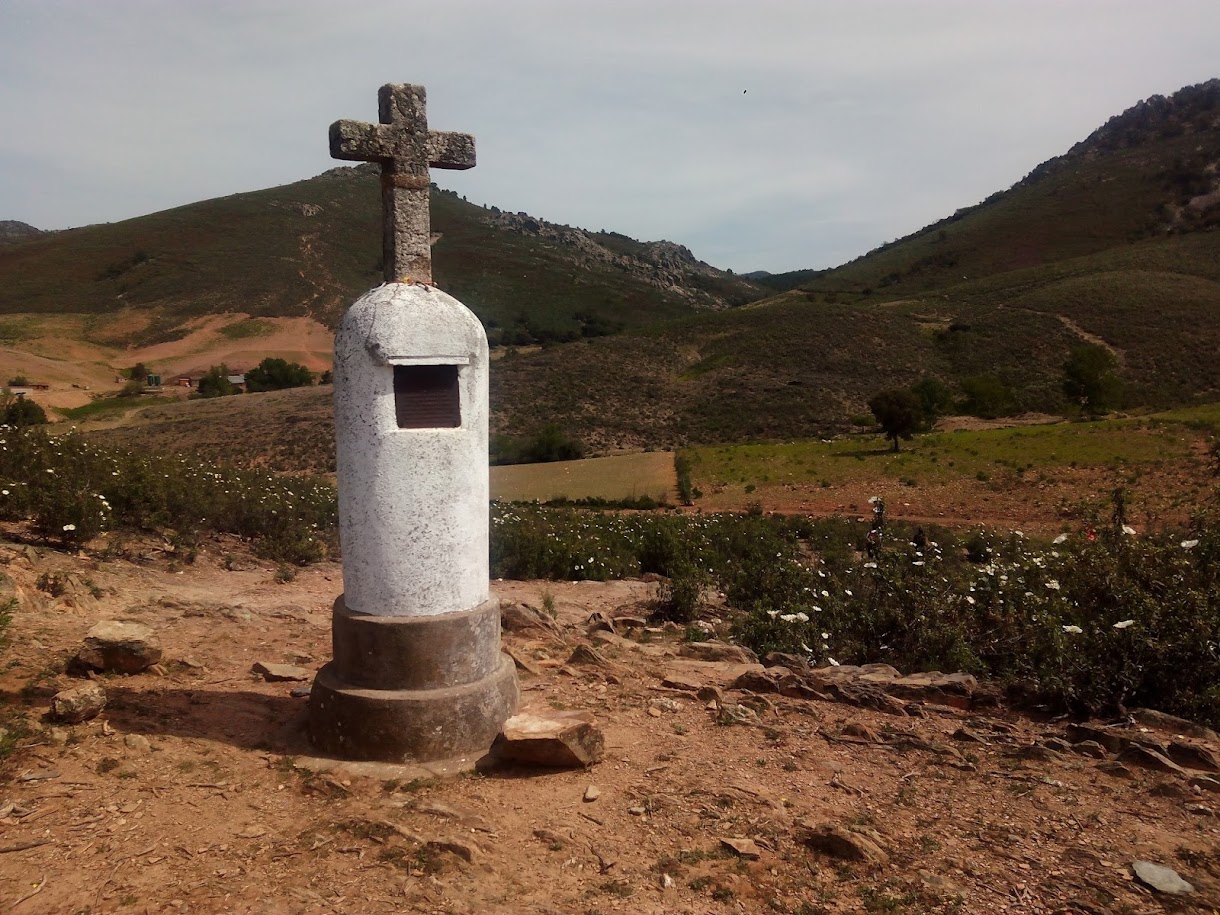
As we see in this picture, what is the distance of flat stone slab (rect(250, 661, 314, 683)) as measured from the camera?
550 cm

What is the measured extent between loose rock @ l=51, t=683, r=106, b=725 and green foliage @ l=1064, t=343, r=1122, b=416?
Answer: 131ft

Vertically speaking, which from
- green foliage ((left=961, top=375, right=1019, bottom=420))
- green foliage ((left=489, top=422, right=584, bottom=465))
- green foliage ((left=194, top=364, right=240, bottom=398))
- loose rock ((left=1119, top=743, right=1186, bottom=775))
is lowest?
→ loose rock ((left=1119, top=743, right=1186, bottom=775))

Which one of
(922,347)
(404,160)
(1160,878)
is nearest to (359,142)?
(404,160)

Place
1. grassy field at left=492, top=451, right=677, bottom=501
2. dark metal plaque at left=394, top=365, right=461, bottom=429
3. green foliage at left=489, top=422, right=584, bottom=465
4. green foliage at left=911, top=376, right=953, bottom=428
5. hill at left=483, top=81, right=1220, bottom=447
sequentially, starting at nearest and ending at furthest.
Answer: dark metal plaque at left=394, top=365, right=461, bottom=429 < grassy field at left=492, top=451, right=677, bottom=501 < green foliage at left=489, top=422, right=584, bottom=465 < green foliage at left=911, top=376, right=953, bottom=428 < hill at left=483, top=81, right=1220, bottom=447

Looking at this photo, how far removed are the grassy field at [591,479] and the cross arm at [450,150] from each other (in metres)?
17.3

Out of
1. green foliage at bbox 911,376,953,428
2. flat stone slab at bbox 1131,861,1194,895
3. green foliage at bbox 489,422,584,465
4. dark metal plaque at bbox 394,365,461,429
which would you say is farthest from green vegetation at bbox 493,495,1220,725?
green foliage at bbox 911,376,953,428

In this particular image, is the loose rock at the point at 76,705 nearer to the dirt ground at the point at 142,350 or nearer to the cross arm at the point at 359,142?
the cross arm at the point at 359,142

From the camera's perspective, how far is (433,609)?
14.6 feet

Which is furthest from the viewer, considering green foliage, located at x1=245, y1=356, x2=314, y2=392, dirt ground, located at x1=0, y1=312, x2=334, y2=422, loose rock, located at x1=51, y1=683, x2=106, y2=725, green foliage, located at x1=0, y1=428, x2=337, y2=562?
green foliage, located at x1=245, y1=356, x2=314, y2=392

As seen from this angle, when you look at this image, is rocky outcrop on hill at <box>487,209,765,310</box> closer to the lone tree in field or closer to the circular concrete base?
the lone tree in field

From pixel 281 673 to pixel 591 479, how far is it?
A: 20.7 meters

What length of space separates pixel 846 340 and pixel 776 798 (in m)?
47.0

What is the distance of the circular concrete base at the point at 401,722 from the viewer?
14.0 ft

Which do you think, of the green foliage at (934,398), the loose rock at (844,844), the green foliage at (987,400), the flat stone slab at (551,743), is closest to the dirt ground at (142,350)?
the green foliage at (934,398)
